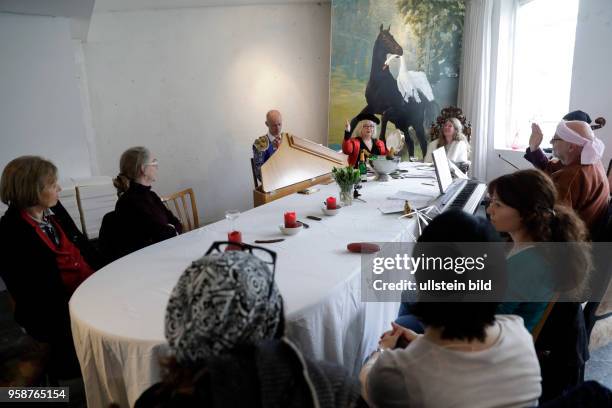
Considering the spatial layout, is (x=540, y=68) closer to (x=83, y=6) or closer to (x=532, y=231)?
(x=532, y=231)

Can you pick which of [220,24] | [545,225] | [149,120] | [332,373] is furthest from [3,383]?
[220,24]

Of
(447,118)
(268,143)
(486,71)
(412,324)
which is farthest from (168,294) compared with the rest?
(486,71)

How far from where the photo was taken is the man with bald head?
420 centimetres

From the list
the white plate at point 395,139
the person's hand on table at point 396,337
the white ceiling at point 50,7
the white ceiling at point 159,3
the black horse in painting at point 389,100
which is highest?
the white ceiling at point 159,3

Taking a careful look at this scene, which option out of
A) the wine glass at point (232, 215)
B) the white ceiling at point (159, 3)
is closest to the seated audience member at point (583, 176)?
the wine glass at point (232, 215)

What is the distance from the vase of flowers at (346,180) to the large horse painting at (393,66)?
293 centimetres

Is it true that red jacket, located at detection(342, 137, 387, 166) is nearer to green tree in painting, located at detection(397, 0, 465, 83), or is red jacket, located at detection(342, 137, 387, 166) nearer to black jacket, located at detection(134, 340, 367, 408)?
green tree in painting, located at detection(397, 0, 465, 83)

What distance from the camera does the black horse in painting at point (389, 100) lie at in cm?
534

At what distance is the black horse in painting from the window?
1123 millimetres

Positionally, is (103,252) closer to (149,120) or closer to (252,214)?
(252,214)

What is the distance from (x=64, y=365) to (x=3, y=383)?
22cm

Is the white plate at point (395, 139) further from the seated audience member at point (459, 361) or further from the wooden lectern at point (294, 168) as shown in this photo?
the seated audience member at point (459, 361)

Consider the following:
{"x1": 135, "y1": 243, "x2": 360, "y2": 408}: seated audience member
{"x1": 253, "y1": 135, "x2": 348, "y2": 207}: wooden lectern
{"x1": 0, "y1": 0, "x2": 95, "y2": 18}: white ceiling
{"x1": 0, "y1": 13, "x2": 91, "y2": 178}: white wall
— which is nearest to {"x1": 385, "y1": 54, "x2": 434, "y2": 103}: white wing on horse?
{"x1": 253, "y1": 135, "x2": 348, "y2": 207}: wooden lectern

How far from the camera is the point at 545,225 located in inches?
54.1
